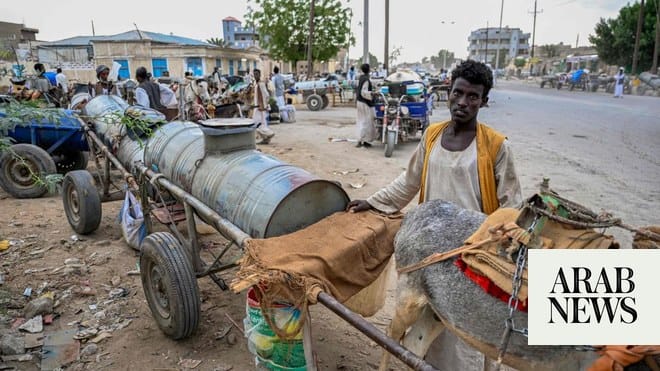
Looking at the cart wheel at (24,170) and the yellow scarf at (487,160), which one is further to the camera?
the cart wheel at (24,170)

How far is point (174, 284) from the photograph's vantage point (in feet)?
9.77

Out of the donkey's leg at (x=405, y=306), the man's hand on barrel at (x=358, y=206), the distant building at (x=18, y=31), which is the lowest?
the donkey's leg at (x=405, y=306)

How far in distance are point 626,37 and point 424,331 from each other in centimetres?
3880

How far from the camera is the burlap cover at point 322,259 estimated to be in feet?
6.73

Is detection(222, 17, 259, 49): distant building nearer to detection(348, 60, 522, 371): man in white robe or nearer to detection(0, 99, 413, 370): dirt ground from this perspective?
detection(0, 99, 413, 370): dirt ground

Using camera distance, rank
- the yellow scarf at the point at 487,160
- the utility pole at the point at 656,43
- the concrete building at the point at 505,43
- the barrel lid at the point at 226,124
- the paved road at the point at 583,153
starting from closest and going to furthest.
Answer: the yellow scarf at the point at 487,160
the barrel lid at the point at 226,124
the paved road at the point at 583,153
the utility pole at the point at 656,43
the concrete building at the point at 505,43

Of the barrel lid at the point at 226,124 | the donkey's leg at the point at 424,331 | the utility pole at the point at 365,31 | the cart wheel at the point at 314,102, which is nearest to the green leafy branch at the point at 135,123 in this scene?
the barrel lid at the point at 226,124

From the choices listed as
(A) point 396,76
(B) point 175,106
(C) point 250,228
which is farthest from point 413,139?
(C) point 250,228

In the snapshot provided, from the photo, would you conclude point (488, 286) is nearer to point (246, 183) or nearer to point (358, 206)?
point (358, 206)

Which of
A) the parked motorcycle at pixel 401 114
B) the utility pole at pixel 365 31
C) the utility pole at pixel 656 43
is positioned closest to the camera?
the parked motorcycle at pixel 401 114

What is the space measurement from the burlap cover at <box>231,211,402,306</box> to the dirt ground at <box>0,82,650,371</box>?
1.12 meters

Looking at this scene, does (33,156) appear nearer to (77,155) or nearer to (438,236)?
(77,155)

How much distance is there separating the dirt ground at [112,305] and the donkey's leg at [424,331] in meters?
1.15

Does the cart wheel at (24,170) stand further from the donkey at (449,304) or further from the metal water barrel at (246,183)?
the donkey at (449,304)
